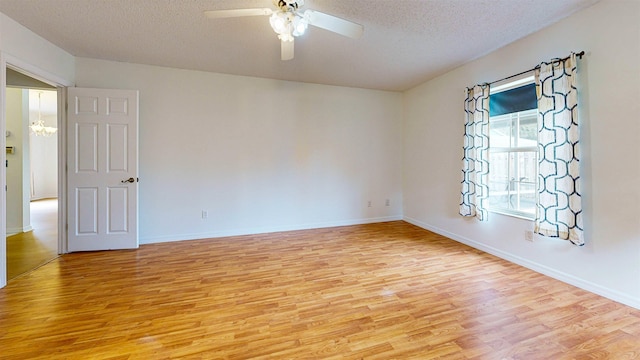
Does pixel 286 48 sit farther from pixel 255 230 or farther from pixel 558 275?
pixel 558 275

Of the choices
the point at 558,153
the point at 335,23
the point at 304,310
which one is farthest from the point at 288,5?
the point at 558,153

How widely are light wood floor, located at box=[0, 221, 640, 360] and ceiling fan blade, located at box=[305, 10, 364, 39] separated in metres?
2.24

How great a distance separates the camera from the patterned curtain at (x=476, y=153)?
321cm

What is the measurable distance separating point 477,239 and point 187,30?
4.37 metres

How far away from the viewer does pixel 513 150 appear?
3064mm

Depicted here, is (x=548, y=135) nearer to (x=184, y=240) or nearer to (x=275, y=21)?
(x=275, y=21)

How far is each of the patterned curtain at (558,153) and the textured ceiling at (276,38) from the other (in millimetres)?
602

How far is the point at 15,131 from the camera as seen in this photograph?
13.7 feet

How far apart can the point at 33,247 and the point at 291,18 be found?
450cm


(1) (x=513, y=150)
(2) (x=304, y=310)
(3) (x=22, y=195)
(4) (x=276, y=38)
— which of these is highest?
(4) (x=276, y=38)

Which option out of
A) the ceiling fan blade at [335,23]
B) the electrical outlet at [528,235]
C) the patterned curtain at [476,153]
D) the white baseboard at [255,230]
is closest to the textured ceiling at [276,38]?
the ceiling fan blade at [335,23]

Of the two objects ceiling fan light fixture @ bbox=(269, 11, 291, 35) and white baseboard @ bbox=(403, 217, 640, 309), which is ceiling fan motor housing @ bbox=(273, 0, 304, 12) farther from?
white baseboard @ bbox=(403, 217, 640, 309)

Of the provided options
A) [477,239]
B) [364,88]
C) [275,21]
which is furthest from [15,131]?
[477,239]

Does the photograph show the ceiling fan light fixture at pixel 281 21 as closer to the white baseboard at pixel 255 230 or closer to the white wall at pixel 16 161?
the white baseboard at pixel 255 230
